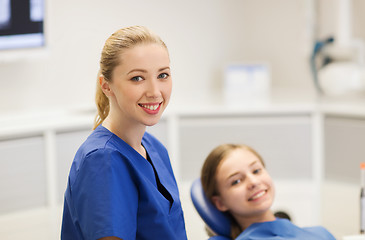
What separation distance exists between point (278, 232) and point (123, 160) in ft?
2.82

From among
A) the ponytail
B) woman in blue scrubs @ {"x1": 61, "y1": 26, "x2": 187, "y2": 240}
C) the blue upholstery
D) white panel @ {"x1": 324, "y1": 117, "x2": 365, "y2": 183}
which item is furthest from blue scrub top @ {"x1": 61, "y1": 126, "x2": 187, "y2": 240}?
white panel @ {"x1": 324, "y1": 117, "x2": 365, "y2": 183}

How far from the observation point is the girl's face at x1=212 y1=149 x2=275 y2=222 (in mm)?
1901

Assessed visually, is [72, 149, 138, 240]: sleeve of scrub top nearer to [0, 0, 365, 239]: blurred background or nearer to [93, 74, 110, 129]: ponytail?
[93, 74, 110, 129]: ponytail

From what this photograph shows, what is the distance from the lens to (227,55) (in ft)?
12.2

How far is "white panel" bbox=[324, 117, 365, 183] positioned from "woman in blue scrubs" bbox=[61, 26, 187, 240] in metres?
1.75

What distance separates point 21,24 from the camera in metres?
2.61

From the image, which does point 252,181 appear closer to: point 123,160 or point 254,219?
point 254,219

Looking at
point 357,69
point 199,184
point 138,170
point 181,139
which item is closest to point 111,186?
point 138,170

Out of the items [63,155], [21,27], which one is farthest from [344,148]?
[21,27]

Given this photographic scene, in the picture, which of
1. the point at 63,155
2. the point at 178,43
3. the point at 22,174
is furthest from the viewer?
the point at 178,43

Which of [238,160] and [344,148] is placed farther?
[344,148]

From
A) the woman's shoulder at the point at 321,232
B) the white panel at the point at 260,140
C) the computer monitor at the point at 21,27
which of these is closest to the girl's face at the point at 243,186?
the woman's shoulder at the point at 321,232

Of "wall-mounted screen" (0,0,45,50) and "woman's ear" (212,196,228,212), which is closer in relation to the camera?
"woman's ear" (212,196,228,212)

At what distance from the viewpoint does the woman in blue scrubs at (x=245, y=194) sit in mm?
1899
